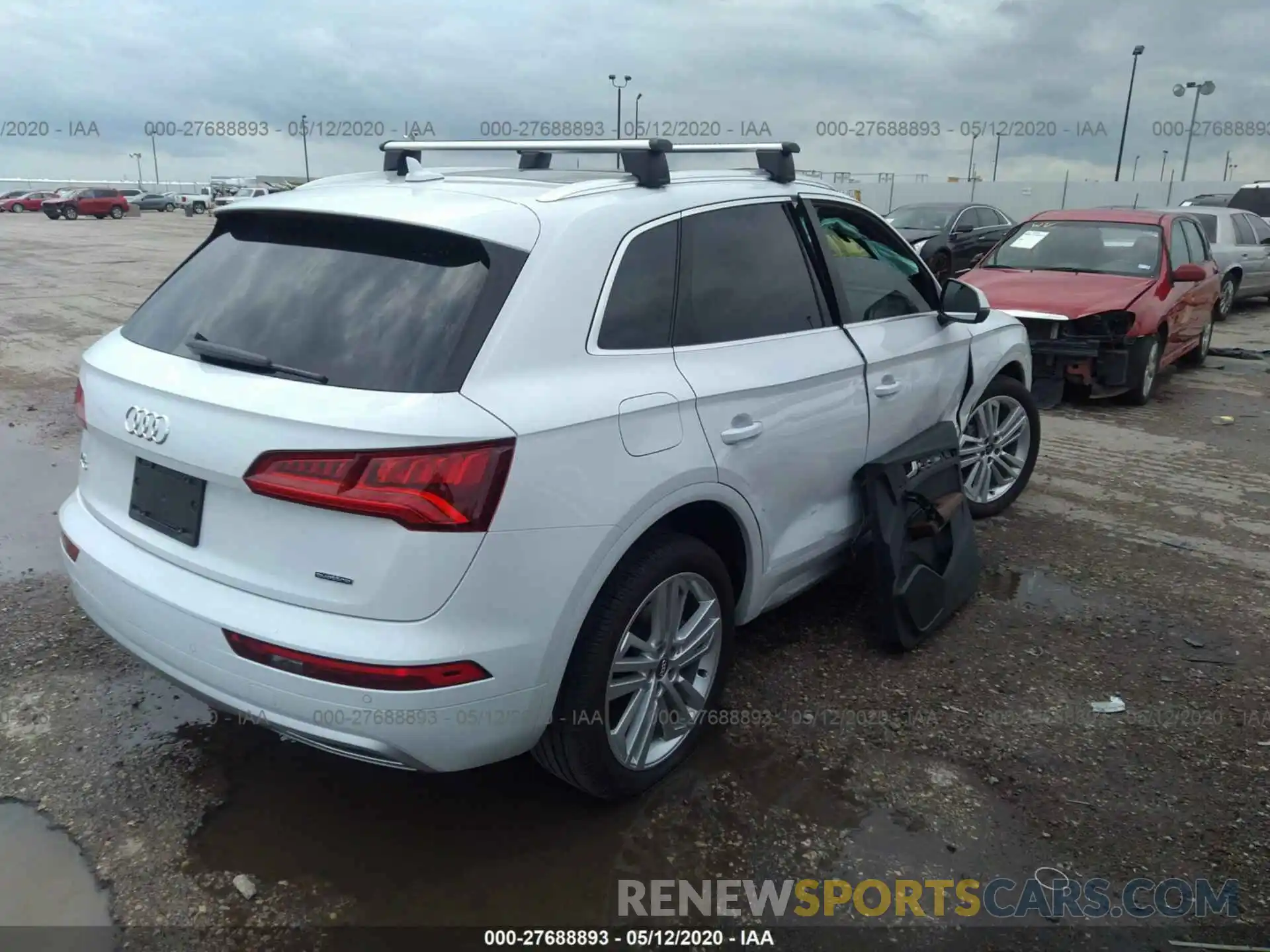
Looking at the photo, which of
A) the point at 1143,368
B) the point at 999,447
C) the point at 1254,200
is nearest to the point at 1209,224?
the point at 1143,368

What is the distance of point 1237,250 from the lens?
1420cm

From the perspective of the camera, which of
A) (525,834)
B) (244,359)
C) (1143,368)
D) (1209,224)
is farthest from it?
(1209,224)

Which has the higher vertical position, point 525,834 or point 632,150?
point 632,150

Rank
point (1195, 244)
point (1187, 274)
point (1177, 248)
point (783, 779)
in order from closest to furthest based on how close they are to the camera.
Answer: point (783, 779)
point (1187, 274)
point (1177, 248)
point (1195, 244)

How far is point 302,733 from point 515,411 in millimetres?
960

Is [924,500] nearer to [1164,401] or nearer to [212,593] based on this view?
[212,593]

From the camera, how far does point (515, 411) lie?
2.40 m

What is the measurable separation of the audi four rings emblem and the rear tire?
7.82 m

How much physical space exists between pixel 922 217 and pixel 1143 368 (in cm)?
963

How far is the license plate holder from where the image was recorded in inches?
101

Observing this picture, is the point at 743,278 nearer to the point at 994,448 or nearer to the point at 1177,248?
the point at 994,448

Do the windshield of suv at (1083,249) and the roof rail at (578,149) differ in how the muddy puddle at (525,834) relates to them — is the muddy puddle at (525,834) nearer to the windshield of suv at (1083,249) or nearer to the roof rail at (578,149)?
the roof rail at (578,149)

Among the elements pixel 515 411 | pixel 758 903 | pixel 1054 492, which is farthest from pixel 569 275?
pixel 1054 492

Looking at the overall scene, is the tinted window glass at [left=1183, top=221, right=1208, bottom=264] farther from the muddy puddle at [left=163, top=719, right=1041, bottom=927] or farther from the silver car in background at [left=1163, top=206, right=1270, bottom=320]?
the muddy puddle at [left=163, top=719, right=1041, bottom=927]
